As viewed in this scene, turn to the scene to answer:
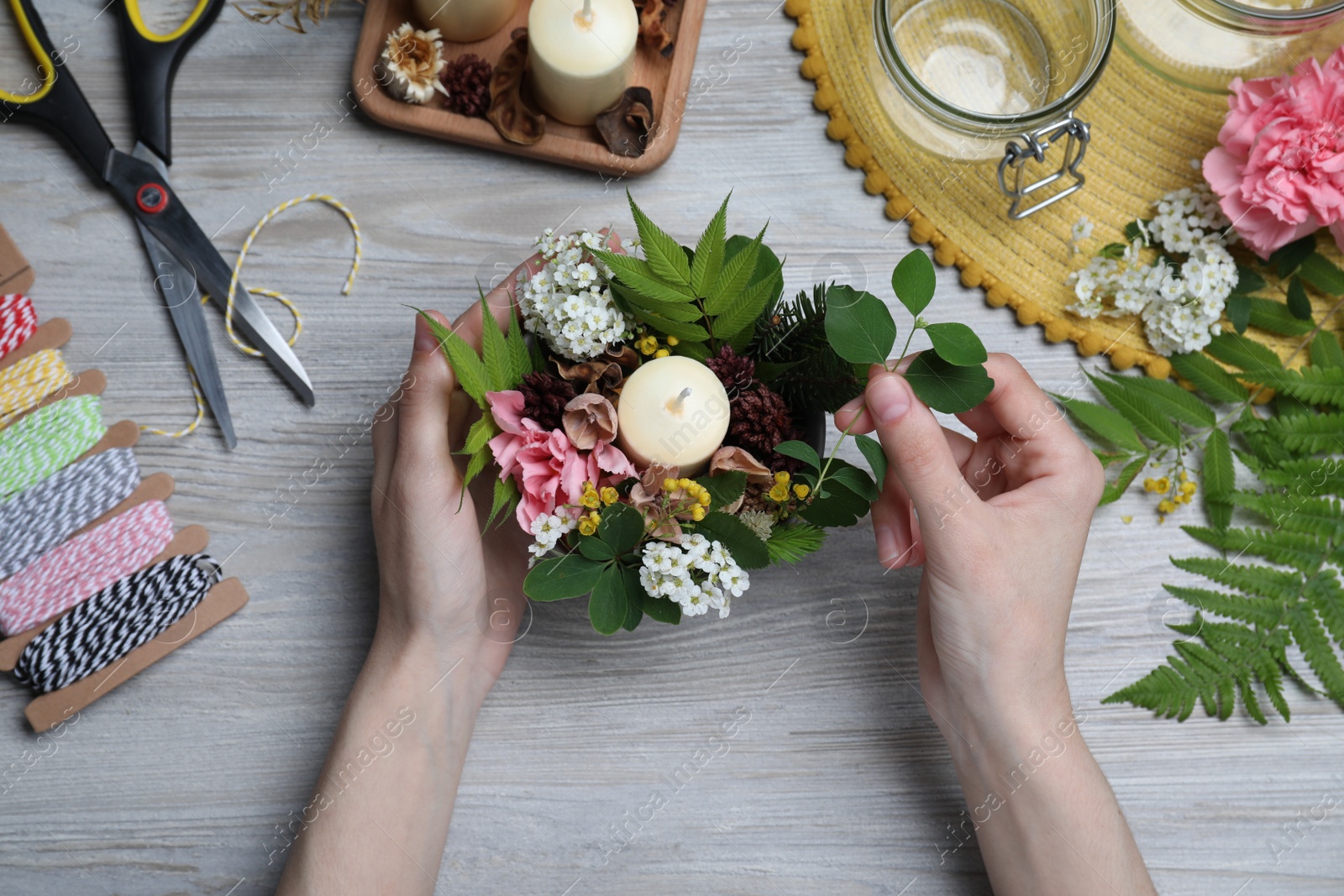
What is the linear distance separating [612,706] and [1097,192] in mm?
643

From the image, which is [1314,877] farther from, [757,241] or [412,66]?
[412,66]

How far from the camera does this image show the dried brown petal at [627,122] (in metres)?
0.82

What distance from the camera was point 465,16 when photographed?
811mm

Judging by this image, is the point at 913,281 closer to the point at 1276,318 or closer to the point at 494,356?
the point at 494,356

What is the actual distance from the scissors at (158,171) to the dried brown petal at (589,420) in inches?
14.4

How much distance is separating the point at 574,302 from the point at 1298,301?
660 mm

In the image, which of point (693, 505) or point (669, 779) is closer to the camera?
point (693, 505)

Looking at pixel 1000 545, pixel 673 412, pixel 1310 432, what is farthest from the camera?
pixel 1310 432

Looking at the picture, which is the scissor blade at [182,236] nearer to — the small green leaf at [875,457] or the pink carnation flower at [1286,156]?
the small green leaf at [875,457]

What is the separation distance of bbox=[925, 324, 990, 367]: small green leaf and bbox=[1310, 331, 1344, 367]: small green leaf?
42cm

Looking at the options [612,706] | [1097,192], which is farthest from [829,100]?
[612,706]

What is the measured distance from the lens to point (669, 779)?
80cm

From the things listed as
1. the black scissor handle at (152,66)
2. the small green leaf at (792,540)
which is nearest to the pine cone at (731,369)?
the small green leaf at (792,540)

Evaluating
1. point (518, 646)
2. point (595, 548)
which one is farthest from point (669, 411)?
point (518, 646)
